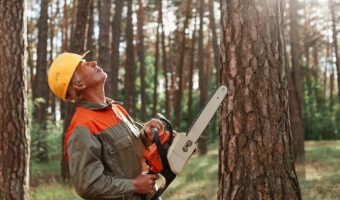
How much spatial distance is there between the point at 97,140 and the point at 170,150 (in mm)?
461

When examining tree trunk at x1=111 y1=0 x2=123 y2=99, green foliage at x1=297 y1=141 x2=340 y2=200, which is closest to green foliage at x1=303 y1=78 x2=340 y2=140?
green foliage at x1=297 y1=141 x2=340 y2=200

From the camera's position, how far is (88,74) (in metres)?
3.31

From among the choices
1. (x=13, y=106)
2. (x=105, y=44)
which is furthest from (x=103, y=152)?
(x=105, y=44)

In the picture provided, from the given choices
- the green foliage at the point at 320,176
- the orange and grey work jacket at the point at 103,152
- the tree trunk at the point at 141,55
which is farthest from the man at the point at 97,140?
the tree trunk at the point at 141,55

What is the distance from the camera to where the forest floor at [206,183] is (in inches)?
394

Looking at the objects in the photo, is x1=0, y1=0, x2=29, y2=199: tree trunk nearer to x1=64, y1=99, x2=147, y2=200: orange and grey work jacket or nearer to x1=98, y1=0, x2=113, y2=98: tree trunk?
x1=64, y1=99, x2=147, y2=200: orange and grey work jacket

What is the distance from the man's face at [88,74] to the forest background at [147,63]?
7.51 feet

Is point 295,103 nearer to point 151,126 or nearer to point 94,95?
point 151,126

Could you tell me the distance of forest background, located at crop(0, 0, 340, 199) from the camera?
15297 millimetres

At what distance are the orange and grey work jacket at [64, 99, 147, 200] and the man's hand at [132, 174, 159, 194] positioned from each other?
0.04m

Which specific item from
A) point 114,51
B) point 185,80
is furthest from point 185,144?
point 185,80

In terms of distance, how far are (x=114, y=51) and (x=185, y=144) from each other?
15.8 m

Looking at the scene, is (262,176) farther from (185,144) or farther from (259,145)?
(185,144)

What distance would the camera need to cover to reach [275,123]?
4.18 meters
